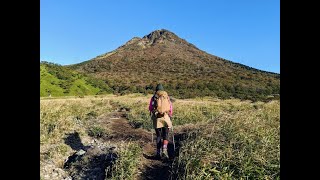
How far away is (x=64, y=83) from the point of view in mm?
58000

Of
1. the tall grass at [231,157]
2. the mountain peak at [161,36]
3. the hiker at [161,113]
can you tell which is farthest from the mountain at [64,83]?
the mountain peak at [161,36]

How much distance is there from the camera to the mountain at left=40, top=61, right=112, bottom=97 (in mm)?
54594

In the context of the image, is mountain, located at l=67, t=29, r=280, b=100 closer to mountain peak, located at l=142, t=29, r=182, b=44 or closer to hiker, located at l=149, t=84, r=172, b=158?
mountain peak, located at l=142, t=29, r=182, b=44

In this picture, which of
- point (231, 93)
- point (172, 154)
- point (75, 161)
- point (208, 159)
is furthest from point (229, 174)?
point (231, 93)

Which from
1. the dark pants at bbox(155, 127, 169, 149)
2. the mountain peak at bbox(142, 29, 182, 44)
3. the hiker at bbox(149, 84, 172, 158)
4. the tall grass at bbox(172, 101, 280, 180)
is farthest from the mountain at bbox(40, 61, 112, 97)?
the mountain peak at bbox(142, 29, 182, 44)

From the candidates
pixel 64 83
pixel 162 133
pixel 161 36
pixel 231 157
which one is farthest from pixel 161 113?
pixel 161 36

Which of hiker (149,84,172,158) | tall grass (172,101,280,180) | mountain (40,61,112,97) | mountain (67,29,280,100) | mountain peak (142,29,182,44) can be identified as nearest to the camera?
tall grass (172,101,280,180)

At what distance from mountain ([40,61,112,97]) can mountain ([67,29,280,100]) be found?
20.5ft

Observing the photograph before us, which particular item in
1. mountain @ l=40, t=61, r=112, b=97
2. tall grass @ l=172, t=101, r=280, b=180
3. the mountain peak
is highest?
the mountain peak
